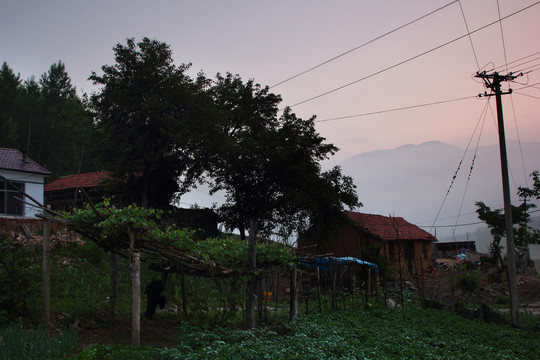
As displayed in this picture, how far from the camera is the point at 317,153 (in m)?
29.6

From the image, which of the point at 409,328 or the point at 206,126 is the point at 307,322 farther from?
the point at 206,126

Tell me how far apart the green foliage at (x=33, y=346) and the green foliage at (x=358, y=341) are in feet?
2.57

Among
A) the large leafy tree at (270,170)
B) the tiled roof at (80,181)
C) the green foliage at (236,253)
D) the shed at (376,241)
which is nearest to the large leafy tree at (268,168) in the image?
the large leafy tree at (270,170)

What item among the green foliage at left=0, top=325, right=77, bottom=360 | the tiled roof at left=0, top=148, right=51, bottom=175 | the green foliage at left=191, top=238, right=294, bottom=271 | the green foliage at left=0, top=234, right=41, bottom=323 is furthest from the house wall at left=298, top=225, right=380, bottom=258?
the green foliage at left=0, top=325, right=77, bottom=360

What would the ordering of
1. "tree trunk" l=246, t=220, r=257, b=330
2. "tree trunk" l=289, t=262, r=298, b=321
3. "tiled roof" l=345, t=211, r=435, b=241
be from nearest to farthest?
"tree trunk" l=246, t=220, r=257, b=330 < "tree trunk" l=289, t=262, r=298, b=321 < "tiled roof" l=345, t=211, r=435, b=241

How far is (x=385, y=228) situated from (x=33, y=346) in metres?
30.9

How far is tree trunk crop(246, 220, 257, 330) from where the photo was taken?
10.3m

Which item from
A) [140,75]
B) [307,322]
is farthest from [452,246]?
[307,322]

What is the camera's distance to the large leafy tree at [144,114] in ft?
76.1

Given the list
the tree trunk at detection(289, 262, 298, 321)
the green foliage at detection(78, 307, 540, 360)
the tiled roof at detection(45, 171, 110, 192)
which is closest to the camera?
the green foliage at detection(78, 307, 540, 360)

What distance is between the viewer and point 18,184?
2420 centimetres

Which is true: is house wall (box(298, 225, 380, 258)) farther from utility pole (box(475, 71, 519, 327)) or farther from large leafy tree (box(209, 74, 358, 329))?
utility pole (box(475, 71, 519, 327))

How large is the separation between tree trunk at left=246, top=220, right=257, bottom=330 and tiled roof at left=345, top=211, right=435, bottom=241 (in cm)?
2312

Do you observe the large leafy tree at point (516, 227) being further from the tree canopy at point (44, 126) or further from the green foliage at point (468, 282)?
the tree canopy at point (44, 126)
